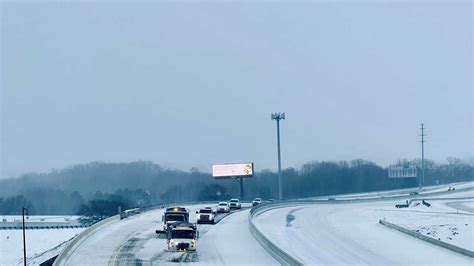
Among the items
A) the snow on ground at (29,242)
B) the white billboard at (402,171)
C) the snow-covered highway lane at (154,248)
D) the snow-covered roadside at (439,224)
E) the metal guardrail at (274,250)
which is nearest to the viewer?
the metal guardrail at (274,250)

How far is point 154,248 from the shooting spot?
48.6m

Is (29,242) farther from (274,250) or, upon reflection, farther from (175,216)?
(274,250)

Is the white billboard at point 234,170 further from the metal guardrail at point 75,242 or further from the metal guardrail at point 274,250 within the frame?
the metal guardrail at point 274,250

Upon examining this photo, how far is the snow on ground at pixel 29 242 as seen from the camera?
67381 mm

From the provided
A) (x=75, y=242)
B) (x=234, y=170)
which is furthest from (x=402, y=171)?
(x=75, y=242)

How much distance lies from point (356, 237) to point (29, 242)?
39.6 meters

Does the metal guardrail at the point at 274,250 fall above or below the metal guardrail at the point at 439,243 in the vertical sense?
above

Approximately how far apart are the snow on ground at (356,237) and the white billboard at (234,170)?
33.1 meters

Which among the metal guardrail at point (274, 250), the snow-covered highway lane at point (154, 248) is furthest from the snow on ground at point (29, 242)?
the metal guardrail at point (274, 250)

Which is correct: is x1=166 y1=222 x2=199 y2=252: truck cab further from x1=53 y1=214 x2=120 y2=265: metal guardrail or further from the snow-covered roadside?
the snow-covered roadside

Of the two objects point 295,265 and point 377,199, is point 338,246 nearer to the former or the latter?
point 295,265

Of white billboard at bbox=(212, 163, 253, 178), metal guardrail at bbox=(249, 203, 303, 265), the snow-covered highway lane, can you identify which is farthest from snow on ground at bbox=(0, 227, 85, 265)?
white billboard at bbox=(212, 163, 253, 178)

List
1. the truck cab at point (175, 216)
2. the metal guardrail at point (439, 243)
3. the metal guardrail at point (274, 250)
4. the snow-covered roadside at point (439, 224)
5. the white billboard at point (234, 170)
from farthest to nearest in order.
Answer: the white billboard at point (234, 170)
the truck cab at point (175, 216)
the snow-covered roadside at point (439, 224)
the metal guardrail at point (439, 243)
the metal guardrail at point (274, 250)

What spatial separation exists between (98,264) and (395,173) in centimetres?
11335
